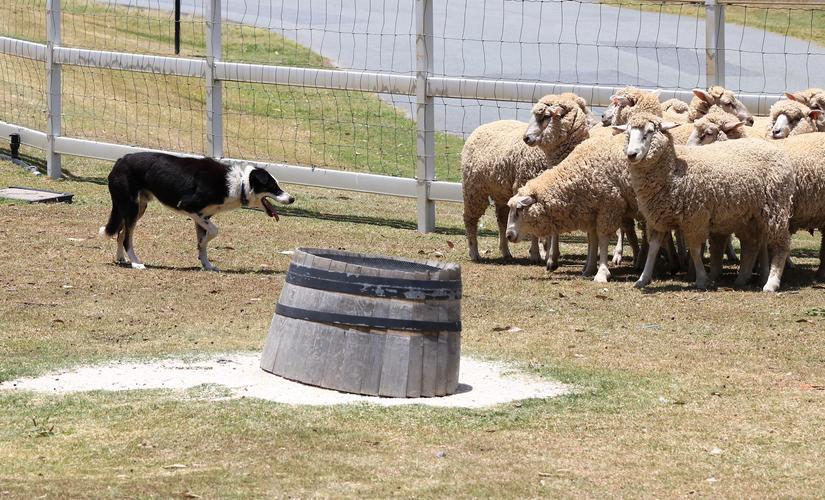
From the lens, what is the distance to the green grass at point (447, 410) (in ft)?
21.2

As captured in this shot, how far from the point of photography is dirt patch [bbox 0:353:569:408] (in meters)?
7.88

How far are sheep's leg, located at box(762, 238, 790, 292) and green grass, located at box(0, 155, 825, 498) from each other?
13 centimetres

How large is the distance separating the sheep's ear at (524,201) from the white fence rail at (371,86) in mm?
2342

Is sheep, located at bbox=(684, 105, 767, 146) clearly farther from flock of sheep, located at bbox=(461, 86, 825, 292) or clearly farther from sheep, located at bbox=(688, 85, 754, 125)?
sheep, located at bbox=(688, 85, 754, 125)

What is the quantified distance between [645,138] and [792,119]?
227 centimetres

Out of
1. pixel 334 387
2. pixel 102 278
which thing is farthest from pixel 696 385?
pixel 102 278

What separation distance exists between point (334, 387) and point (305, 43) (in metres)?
27.3

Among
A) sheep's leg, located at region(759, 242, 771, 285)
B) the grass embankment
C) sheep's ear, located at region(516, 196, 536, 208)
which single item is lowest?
the grass embankment

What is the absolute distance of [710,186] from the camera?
11.6m

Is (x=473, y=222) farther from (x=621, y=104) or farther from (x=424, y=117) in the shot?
(x=424, y=117)

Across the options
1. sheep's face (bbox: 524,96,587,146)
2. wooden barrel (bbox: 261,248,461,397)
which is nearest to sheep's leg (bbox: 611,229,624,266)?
sheep's face (bbox: 524,96,587,146)

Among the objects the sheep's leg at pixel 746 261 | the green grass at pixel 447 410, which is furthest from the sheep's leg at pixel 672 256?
the sheep's leg at pixel 746 261

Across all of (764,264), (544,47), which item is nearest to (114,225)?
(764,264)

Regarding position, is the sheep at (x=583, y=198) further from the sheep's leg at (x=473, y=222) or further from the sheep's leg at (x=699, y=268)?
the sheep's leg at (x=473, y=222)
